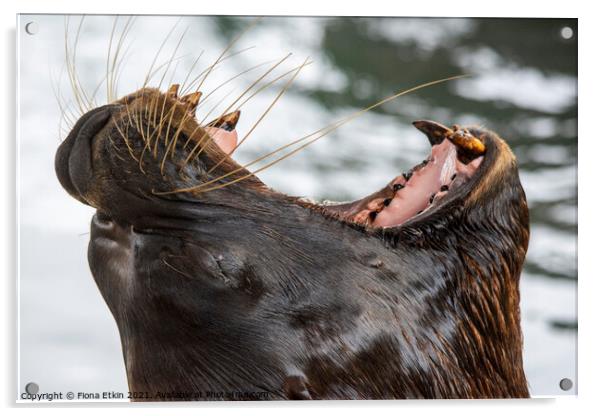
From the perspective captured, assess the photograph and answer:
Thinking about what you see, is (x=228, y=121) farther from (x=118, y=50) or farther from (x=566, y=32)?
(x=566, y=32)

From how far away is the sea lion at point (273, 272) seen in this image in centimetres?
146

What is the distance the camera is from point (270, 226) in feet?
4.93

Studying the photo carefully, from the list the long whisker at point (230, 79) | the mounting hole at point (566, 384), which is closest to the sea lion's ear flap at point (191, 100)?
the long whisker at point (230, 79)

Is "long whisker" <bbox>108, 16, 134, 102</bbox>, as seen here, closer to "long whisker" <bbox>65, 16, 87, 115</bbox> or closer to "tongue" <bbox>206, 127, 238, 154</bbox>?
"long whisker" <bbox>65, 16, 87, 115</bbox>

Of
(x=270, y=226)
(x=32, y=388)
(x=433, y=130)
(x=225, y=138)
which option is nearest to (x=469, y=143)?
(x=433, y=130)

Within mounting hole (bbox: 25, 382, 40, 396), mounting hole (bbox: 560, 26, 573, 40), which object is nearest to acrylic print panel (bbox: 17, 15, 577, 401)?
mounting hole (bbox: 25, 382, 40, 396)

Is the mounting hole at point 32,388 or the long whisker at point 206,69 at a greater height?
the long whisker at point 206,69

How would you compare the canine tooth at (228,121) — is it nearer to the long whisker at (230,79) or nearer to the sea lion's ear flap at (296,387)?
the long whisker at (230,79)

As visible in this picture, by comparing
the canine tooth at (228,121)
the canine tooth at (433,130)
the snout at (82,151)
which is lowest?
the snout at (82,151)

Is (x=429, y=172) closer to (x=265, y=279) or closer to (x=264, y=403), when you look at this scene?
(x=265, y=279)

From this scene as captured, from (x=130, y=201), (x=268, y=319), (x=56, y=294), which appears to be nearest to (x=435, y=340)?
(x=268, y=319)

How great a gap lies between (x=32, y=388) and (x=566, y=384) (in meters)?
1.45

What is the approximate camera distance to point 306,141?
2033 millimetres

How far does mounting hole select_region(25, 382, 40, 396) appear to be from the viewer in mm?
1951
